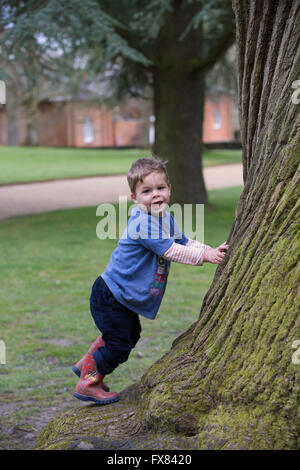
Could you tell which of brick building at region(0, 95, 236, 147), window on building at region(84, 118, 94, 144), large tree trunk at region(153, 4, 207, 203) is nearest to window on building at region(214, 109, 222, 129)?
brick building at region(0, 95, 236, 147)

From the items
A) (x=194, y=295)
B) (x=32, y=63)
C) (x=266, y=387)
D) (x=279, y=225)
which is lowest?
(x=194, y=295)

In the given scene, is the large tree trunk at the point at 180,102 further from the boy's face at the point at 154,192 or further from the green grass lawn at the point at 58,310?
the boy's face at the point at 154,192

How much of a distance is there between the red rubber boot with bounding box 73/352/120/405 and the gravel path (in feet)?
38.4

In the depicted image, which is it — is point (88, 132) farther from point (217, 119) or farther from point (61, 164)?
point (61, 164)

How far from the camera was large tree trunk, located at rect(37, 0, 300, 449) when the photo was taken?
2.40 m

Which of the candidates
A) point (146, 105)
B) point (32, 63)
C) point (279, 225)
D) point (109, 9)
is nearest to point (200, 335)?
point (279, 225)

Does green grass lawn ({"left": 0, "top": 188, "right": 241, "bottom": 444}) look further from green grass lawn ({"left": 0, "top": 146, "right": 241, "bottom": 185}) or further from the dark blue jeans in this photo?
green grass lawn ({"left": 0, "top": 146, "right": 241, "bottom": 185})

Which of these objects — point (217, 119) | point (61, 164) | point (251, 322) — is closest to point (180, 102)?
point (251, 322)

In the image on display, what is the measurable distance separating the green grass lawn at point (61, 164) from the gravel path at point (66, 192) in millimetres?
1205

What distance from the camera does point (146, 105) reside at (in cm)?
3775

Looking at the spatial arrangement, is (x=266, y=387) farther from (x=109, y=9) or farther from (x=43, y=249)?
(x=109, y=9)

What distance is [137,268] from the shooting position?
3.11 m

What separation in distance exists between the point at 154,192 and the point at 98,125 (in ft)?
147
